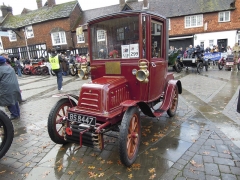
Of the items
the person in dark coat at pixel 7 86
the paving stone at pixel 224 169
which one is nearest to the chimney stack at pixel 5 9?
the person in dark coat at pixel 7 86

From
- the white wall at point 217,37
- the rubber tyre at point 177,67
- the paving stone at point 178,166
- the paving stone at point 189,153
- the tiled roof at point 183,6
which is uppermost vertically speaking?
the tiled roof at point 183,6

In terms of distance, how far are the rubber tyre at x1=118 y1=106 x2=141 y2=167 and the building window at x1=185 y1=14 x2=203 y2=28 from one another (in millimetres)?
22102

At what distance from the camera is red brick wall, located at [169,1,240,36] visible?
66.3 ft

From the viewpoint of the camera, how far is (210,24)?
21156mm

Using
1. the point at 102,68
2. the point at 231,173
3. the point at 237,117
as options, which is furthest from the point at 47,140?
the point at 237,117

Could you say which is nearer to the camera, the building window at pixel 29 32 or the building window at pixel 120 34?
the building window at pixel 120 34

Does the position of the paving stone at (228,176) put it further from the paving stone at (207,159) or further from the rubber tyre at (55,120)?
the rubber tyre at (55,120)

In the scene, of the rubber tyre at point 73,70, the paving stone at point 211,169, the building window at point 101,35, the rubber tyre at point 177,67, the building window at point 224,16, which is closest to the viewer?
the paving stone at point 211,169

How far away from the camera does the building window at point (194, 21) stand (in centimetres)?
2145

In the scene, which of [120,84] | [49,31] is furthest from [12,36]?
[120,84]

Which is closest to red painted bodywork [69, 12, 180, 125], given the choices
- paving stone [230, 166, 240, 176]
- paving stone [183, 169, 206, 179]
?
paving stone [183, 169, 206, 179]

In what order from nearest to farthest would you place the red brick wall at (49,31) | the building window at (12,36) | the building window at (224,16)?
1. the building window at (224,16)
2. the red brick wall at (49,31)
3. the building window at (12,36)

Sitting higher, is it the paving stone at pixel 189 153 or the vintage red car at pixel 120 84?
the vintage red car at pixel 120 84

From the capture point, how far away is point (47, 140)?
3854 millimetres
